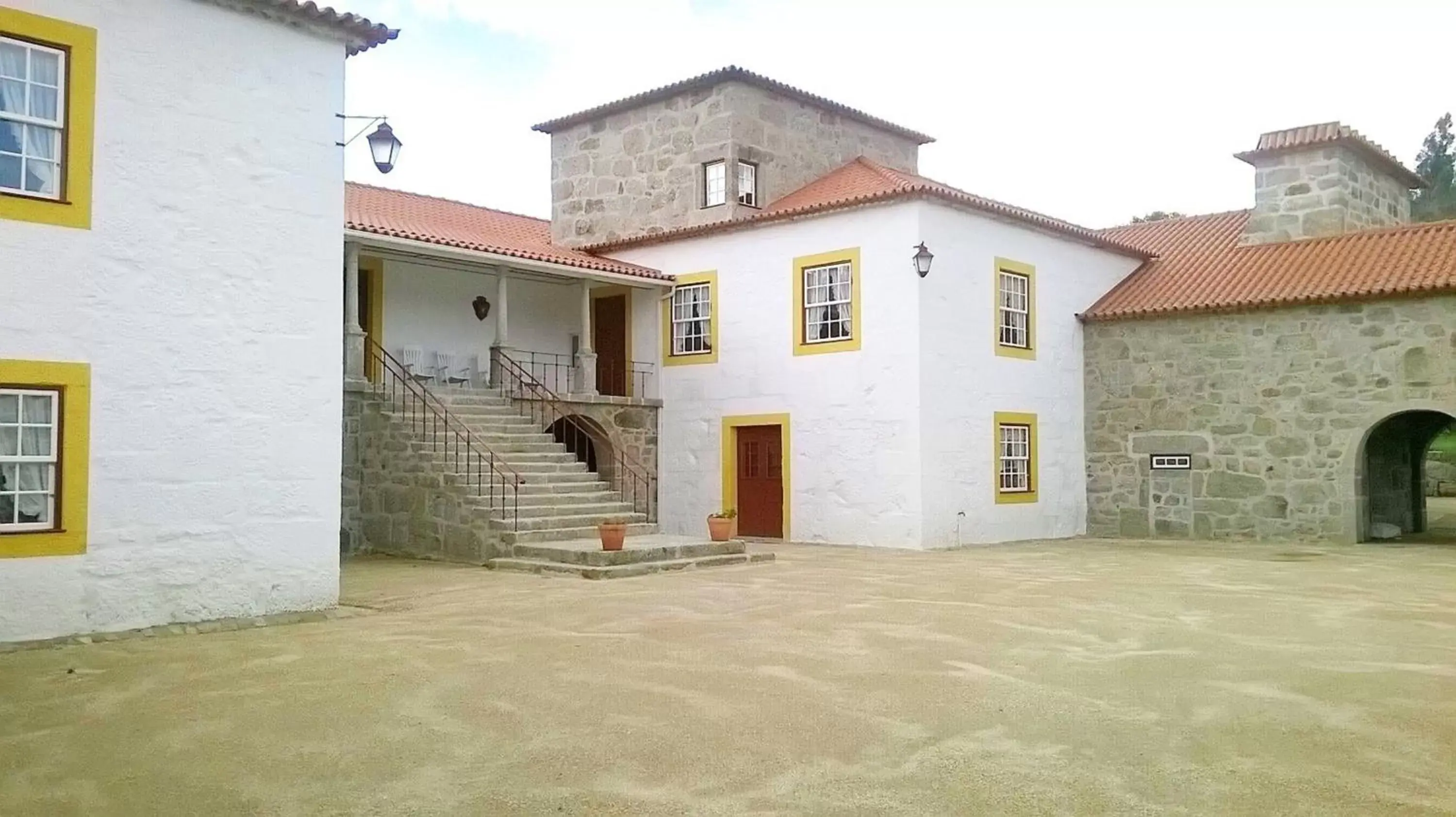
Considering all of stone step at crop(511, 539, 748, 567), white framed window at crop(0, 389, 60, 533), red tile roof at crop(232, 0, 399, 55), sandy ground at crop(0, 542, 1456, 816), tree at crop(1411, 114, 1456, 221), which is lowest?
sandy ground at crop(0, 542, 1456, 816)

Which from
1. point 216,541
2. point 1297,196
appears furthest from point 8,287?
point 1297,196

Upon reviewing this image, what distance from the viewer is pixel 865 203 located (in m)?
15.9

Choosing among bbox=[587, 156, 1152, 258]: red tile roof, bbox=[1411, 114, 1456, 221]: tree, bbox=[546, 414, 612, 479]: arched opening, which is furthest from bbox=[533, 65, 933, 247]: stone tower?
bbox=[1411, 114, 1456, 221]: tree

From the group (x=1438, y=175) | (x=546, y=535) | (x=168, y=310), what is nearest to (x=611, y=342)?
(x=546, y=535)

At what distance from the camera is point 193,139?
8875 mm

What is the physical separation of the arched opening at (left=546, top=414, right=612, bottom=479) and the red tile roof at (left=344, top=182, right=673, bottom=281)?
7.56 feet

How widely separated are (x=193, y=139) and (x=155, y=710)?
→ 472cm

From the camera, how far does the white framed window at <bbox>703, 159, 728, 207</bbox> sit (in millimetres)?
19344

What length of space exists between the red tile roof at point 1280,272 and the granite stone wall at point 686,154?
18.0ft

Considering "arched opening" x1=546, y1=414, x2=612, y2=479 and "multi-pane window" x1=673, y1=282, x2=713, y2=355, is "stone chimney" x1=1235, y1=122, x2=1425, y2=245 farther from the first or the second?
"arched opening" x1=546, y1=414, x2=612, y2=479

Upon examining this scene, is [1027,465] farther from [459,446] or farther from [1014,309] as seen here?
[459,446]

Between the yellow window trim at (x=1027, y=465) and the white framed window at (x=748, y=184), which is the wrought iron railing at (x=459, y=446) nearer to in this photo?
the white framed window at (x=748, y=184)

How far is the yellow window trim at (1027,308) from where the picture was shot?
16.8 metres

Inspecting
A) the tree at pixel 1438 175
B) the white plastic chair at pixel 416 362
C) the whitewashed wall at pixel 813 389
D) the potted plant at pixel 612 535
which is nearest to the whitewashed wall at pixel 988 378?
the whitewashed wall at pixel 813 389
